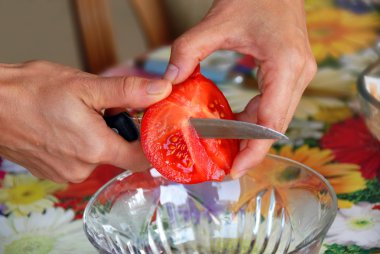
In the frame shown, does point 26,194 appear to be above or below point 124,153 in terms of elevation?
below

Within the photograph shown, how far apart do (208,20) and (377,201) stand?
30 cm

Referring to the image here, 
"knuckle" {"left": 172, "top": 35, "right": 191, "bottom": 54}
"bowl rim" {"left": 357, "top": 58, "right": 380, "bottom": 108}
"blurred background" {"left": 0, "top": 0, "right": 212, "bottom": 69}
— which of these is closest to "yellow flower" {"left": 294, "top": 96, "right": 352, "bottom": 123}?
"bowl rim" {"left": 357, "top": 58, "right": 380, "bottom": 108}

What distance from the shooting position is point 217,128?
0.75 metres

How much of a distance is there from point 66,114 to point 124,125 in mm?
64

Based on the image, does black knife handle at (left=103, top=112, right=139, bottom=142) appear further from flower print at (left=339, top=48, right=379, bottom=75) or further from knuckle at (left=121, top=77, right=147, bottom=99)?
flower print at (left=339, top=48, right=379, bottom=75)

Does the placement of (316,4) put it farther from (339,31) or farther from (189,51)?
(189,51)

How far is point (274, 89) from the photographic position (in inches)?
32.4

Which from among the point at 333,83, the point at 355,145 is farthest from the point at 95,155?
the point at 333,83

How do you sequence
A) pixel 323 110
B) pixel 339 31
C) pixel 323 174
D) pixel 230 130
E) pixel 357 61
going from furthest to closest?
pixel 339 31 < pixel 357 61 < pixel 323 110 < pixel 323 174 < pixel 230 130

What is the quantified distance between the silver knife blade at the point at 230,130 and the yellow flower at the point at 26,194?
0.99 feet

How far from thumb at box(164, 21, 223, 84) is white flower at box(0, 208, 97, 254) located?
24 centimetres

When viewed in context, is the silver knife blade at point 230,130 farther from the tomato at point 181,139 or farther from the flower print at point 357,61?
the flower print at point 357,61

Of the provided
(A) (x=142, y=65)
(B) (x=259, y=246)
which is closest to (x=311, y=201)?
(B) (x=259, y=246)

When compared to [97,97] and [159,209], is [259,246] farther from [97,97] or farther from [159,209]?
[97,97]
